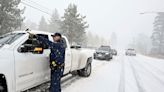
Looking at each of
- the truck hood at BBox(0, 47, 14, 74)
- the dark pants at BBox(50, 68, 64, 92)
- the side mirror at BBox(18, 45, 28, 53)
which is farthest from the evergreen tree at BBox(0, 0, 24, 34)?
the truck hood at BBox(0, 47, 14, 74)

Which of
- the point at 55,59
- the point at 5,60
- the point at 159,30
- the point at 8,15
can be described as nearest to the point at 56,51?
the point at 55,59

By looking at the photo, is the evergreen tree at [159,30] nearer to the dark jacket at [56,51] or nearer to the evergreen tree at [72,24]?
the evergreen tree at [72,24]

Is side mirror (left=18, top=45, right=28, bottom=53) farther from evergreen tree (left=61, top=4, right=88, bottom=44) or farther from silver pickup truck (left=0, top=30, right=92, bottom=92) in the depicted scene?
evergreen tree (left=61, top=4, right=88, bottom=44)

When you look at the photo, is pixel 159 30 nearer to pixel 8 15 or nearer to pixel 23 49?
pixel 8 15

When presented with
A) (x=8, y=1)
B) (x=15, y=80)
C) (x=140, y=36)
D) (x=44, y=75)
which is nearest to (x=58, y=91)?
(x=44, y=75)

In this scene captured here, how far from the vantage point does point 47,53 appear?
252 inches

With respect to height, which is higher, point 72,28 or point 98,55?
point 72,28

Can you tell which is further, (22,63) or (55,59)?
(55,59)

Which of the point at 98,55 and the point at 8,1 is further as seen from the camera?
the point at 8,1

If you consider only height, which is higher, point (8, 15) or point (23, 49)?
point (8, 15)

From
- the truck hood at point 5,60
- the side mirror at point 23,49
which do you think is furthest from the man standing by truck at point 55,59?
the truck hood at point 5,60

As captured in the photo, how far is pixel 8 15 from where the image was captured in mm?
28469

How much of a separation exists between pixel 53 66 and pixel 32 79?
73 cm

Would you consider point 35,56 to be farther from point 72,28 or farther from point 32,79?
point 72,28
